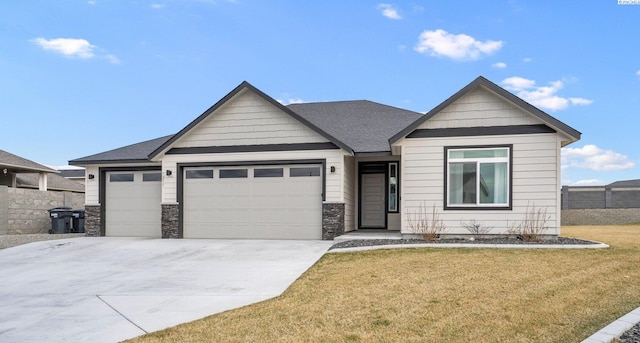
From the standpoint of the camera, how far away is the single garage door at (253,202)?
14023 mm

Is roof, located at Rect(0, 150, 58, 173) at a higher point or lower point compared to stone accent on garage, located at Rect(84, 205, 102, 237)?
higher

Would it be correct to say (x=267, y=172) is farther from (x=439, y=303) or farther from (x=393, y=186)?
(x=439, y=303)

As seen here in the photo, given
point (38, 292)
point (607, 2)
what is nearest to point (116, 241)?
Result: point (38, 292)

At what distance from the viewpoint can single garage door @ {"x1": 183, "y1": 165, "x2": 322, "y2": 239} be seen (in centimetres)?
1402

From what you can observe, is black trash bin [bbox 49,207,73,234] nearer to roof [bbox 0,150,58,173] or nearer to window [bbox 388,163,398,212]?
roof [bbox 0,150,58,173]

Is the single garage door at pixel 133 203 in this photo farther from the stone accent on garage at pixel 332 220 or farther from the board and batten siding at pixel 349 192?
the board and batten siding at pixel 349 192

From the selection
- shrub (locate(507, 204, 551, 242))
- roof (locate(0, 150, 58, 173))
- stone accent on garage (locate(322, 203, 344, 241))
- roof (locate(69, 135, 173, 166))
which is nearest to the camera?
shrub (locate(507, 204, 551, 242))

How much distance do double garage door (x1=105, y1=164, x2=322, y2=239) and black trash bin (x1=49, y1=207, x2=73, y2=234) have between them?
26.2 ft

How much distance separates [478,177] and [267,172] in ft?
20.0

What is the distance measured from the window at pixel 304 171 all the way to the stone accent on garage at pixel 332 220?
3.42ft

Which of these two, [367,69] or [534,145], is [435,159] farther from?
[367,69]

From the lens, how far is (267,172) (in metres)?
14.3

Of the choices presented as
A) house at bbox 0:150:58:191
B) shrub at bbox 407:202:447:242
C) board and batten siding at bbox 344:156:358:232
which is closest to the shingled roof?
board and batten siding at bbox 344:156:358:232

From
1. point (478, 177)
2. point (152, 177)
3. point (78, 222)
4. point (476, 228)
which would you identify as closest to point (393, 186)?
point (478, 177)
